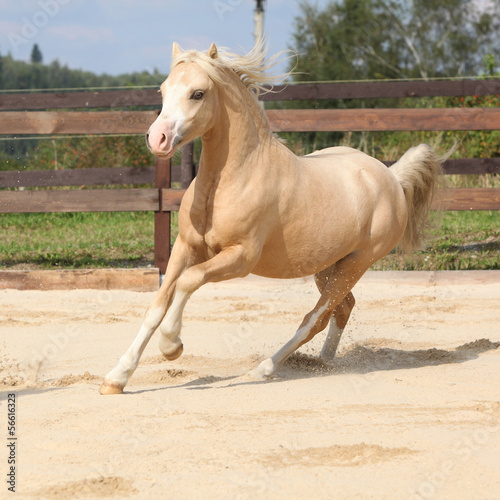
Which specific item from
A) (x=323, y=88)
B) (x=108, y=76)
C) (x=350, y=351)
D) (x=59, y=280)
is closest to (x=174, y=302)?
(x=350, y=351)

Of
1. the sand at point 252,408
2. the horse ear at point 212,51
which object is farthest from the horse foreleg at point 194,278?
the horse ear at point 212,51

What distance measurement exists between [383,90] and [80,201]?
3.65 meters

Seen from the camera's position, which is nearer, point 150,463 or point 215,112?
point 150,463

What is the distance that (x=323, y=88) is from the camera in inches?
329

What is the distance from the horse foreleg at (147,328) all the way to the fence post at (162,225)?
141 inches

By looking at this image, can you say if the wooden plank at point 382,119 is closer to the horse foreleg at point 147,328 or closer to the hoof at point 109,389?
the horse foreleg at point 147,328

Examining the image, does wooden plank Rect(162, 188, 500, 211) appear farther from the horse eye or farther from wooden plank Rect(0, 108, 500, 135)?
the horse eye

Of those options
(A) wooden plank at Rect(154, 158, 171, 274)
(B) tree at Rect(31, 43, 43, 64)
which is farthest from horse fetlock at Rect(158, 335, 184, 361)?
(B) tree at Rect(31, 43, 43, 64)

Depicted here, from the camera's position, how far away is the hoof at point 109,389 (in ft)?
12.0

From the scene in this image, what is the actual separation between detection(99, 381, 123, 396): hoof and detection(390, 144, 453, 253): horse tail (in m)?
2.56

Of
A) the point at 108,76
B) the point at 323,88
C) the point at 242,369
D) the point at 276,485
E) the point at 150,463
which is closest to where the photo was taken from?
the point at 276,485

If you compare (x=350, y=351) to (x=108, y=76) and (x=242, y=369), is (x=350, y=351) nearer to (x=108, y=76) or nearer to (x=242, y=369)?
(x=242, y=369)

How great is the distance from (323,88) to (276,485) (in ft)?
21.1

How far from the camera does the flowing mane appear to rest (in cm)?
371
